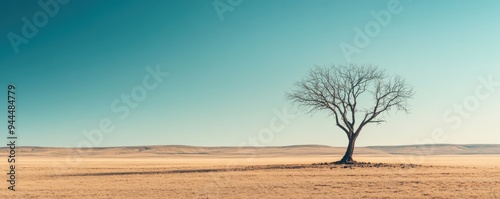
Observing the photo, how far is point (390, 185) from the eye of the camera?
27.2 meters

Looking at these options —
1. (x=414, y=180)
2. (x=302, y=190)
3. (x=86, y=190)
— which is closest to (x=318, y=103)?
(x=414, y=180)

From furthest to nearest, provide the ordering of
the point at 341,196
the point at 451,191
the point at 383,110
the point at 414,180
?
the point at 383,110, the point at 414,180, the point at 451,191, the point at 341,196

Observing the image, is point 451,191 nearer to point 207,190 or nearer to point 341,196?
point 341,196

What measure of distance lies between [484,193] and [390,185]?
5.31 meters

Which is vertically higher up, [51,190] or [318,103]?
[318,103]

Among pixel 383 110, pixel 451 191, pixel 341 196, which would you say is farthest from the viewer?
pixel 383 110

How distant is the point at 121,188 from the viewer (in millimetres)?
27469

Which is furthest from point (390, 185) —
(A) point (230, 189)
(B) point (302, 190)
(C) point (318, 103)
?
(C) point (318, 103)

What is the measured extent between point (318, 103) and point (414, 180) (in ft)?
74.0

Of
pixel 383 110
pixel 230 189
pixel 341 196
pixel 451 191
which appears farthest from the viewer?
pixel 383 110

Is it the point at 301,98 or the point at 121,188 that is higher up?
the point at 301,98

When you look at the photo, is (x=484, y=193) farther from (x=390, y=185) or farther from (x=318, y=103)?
(x=318, y=103)

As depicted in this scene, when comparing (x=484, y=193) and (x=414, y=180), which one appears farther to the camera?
(x=414, y=180)

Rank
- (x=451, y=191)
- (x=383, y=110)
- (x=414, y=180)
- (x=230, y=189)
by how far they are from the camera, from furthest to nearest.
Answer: (x=383, y=110) → (x=414, y=180) → (x=230, y=189) → (x=451, y=191)
